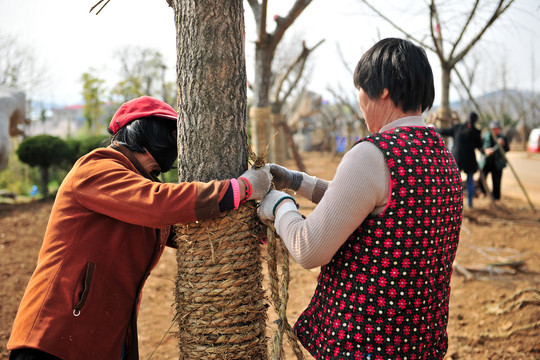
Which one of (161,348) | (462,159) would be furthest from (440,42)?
(161,348)

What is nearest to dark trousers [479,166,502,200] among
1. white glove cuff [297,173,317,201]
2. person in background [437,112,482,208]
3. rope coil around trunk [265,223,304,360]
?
person in background [437,112,482,208]

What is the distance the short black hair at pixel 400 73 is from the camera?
4.24 ft

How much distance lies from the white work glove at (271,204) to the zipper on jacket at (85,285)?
0.62 meters

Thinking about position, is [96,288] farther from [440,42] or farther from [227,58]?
[440,42]

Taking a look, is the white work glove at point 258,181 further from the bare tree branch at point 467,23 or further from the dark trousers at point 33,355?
the bare tree branch at point 467,23

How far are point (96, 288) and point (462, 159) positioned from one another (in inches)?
320

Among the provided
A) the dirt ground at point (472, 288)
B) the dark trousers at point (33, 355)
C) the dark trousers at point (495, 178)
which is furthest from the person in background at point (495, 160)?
the dark trousers at point (33, 355)

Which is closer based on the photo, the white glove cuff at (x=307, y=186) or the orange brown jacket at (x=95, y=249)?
the orange brown jacket at (x=95, y=249)

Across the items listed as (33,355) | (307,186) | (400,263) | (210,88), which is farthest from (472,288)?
(33,355)

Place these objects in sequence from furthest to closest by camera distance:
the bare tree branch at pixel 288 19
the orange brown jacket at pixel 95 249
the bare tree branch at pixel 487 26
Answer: the bare tree branch at pixel 487 26 < the bare tree branch at pixel 288 19 < the orange brown jacket at pixel 95 249

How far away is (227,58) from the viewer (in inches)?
63.1

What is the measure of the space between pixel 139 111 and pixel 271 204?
0.64m

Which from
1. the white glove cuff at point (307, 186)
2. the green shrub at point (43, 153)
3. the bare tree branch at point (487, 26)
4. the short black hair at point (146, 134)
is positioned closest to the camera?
the short black hair at point (146, 134)

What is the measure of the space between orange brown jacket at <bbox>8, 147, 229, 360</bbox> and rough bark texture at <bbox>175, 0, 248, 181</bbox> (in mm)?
190
